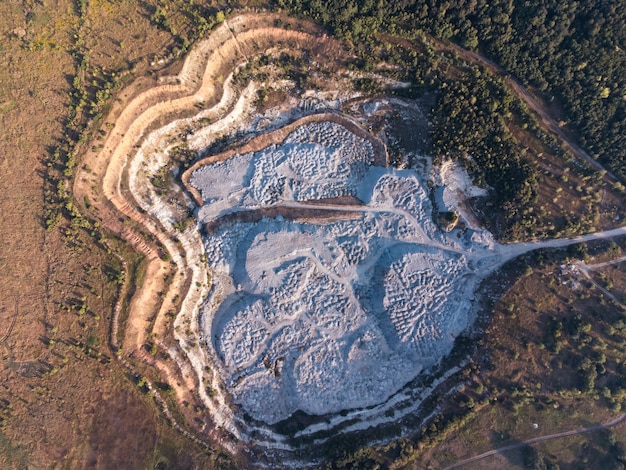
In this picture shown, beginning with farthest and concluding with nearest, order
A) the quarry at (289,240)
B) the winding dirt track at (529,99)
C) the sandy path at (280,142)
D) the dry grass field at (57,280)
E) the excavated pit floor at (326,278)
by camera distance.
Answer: the sandy path at (280,142) < the excavated pit floor at (326,278) < the winding dirt track at (529,99) < the quarry at (289,240) < the dry grass field at (57,280)

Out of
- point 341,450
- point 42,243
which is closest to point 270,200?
point 42,243

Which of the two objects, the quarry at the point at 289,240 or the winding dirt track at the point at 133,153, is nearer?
the winding dirt track at the point at 133,153

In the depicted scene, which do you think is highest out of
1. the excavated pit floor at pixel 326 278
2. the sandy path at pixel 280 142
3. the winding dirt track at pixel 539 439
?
the sandy path at pixel 280 142

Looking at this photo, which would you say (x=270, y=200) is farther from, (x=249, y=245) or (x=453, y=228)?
(x=453, y=228)

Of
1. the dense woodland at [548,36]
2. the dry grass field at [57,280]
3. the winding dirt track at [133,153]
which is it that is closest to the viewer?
the dry grass field at [57,280]

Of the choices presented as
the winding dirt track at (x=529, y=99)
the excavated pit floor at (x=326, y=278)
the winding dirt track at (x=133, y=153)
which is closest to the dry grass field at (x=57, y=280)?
the winding dirt track at (x=133, y=153)

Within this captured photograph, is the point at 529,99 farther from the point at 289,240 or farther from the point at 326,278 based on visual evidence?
the point at 289,240

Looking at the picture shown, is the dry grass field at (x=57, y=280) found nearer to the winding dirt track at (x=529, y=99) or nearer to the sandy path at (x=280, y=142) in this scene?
the sandy path at (x=280, y=142)

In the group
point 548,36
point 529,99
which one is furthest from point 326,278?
point 548,36

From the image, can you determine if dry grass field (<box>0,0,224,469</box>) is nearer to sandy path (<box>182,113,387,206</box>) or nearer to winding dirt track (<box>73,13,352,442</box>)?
winding dirt track (<box>73,13,352,442</box>)
